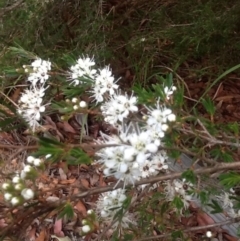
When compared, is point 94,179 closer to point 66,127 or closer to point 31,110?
point 66,127

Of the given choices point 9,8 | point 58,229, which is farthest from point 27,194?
point 58,229

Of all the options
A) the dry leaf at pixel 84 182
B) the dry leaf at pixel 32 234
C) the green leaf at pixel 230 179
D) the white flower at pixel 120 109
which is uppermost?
the white flower at pixel 120 109

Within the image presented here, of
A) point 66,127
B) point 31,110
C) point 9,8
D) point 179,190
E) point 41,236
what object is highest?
point 31,110

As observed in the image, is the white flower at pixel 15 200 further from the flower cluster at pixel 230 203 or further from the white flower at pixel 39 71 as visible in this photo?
the flower cluster at pixel 230 203

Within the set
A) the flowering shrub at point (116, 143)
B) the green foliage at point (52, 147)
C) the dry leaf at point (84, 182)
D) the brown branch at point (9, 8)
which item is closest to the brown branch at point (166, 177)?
the flowering shrub at point (116, 143)

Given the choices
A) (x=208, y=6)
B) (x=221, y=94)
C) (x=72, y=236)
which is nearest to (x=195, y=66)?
(x=221, y=94)

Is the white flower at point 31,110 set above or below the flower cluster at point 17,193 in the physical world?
below

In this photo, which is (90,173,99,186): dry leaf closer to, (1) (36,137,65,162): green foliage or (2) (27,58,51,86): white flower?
(2) (27,58,51,86): white flower

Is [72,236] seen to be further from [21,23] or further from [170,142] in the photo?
[170,142]

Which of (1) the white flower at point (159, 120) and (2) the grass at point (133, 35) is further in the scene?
(2) the grass at point (133, 35)

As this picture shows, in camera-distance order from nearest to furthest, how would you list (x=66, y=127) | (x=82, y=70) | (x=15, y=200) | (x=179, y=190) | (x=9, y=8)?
(x=15, y=200), (x=82, y=70), (x=179, y=190), (x=9, y=8), (x=66, y=127)
